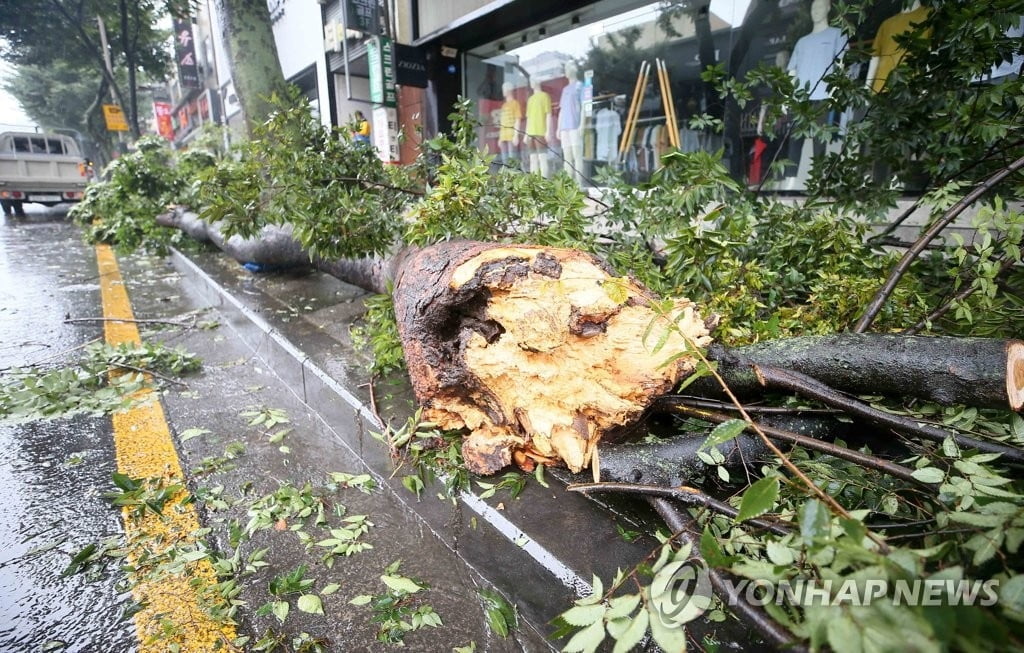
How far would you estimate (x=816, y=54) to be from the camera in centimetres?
502

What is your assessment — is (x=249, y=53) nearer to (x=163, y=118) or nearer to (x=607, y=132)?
(x=607, y=132)

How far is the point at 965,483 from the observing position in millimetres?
1092

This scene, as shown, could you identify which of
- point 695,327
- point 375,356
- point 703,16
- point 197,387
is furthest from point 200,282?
point 703,16

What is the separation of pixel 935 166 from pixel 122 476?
4.27 m

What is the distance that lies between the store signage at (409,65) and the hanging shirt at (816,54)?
6.52m

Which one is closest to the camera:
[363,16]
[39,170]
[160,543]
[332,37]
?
[160,543]

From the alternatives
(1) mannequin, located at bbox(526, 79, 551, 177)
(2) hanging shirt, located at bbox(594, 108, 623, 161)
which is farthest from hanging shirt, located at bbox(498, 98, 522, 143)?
(2) hanging shirt, located at bbox(594, 108, 623, 161)

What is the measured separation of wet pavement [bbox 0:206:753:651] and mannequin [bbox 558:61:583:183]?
559 centimetres

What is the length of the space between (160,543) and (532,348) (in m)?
1.67

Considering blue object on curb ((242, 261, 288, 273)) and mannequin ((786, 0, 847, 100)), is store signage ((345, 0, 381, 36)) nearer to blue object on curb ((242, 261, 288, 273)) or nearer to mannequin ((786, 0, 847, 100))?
blue object on curb ((242, 261, 288, 273))

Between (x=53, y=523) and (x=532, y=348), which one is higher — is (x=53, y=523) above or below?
below

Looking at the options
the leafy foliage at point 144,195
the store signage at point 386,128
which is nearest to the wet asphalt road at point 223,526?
the leafy foliage at point 144,195

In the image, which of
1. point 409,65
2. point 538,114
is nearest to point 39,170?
point 409,65

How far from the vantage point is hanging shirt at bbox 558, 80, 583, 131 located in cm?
773
